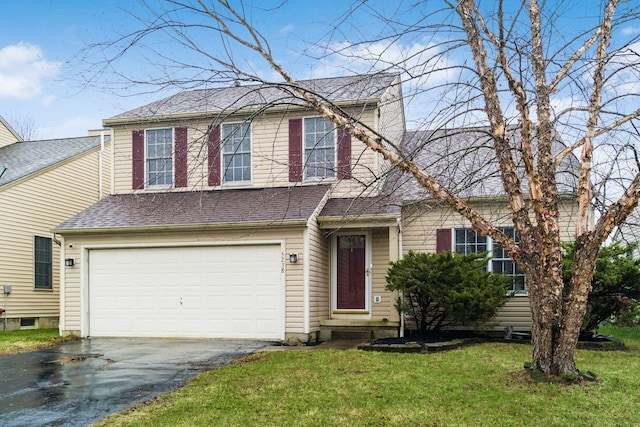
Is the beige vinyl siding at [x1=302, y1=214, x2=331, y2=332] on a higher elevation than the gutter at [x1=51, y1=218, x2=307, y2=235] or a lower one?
lower

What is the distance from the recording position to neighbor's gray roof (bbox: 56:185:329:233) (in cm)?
1263

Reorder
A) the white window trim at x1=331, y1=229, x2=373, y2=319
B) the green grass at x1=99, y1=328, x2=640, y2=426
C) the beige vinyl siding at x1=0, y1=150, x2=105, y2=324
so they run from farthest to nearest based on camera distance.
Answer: the beige vinyl siding at x1=0, y1=150, x2=105, y2=324, the white window trim at x1=331, y1=229, x2=373, y2=319, the green grass at x1=99, y1=328, x2=640, y2=426

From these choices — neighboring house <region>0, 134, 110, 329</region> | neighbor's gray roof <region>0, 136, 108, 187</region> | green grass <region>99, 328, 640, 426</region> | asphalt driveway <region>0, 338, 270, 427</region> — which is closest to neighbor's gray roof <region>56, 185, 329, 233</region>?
neighboring house <region>0, 134, 110, 329</region>

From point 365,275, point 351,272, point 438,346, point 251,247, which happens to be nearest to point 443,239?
point 365,275

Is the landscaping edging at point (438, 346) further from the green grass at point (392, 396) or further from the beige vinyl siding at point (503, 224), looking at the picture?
the beige vinyl siding at point (503, 224)

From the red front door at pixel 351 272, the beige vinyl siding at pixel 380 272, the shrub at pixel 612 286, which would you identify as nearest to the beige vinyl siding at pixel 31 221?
the red front door at pixel 351 272

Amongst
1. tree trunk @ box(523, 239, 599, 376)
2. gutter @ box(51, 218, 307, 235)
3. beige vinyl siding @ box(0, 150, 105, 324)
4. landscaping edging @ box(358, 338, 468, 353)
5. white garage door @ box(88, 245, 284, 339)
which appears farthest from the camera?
beige vinyl siding @ box(0, 150, 105, 324)

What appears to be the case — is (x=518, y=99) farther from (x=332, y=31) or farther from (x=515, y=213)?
(x=332, y=31)

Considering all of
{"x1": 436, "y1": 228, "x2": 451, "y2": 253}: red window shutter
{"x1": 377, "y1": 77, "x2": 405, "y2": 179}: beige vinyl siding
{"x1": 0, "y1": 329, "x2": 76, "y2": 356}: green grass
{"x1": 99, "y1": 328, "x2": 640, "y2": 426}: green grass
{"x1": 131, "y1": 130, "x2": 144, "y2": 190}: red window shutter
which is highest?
{"x1": 377, "y1": 77, "x2": 405, "y2": 179}: beige vinyl siding

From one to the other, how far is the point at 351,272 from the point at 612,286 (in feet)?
17.7

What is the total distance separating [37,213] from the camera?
55.6 ft

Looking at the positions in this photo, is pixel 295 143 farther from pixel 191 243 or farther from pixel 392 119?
pixel 191 243

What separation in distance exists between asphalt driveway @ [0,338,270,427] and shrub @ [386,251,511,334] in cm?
308

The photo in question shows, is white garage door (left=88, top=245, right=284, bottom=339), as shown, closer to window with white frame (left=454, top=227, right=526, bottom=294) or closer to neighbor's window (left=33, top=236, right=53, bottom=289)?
window with white frame (left=454, top=227, right=526, bottom=294)
